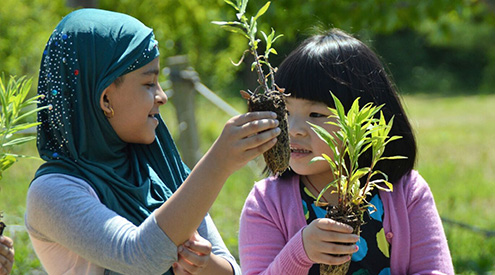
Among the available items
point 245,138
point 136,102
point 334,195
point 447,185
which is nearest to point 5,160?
point 136,102

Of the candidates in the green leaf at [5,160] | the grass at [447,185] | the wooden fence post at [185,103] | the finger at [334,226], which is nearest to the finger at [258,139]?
the finger at [334,226]

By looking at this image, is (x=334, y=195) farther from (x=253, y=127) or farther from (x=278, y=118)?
(x=253, y=127)

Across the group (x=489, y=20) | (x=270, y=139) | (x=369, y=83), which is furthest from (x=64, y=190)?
(x=489, y=20)

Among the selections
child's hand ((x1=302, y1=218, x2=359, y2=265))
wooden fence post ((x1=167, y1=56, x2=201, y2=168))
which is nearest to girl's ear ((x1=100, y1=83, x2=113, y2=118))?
child's hand ((x1=302, y1=218, x2=359, y2=265))

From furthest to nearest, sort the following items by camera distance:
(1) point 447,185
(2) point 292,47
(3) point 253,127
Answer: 1. (1) point 447,185
2. (2) point 292,47
3. (3) point 253,127

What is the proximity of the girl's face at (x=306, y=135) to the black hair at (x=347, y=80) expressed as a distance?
32 millimetres

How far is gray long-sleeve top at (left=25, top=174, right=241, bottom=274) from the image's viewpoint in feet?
6.32

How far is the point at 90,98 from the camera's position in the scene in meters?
2.17

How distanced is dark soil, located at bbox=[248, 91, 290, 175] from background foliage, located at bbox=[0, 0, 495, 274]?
38.6 inches

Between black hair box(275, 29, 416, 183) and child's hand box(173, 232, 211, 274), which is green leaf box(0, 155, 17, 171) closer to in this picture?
child's hand box(173, 232, 211, 274)

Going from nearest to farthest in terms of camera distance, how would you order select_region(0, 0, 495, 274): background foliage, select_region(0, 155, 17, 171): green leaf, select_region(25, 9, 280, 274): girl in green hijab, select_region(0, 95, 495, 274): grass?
select_region(25, 9, 280, 274): girl in green hijab, select_region(0, 155, 17, 171): green leaf, select_region(0, 95, 495, 274): grass, select_region(0, 0, 495, 274): background foliage

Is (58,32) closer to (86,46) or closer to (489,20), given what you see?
(86,46)

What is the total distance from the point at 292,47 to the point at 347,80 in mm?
669

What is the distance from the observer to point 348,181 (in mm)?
1990
